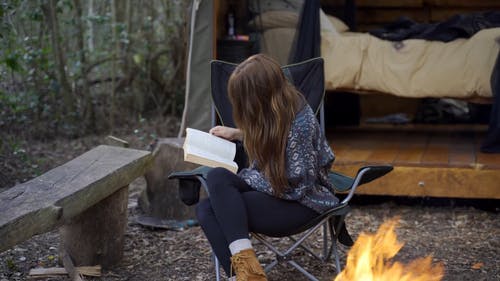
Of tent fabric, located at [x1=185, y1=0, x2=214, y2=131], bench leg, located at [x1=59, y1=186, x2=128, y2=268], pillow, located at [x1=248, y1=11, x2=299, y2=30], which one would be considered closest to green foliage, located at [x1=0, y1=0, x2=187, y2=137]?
tent fabric, located at [x1=185, y1=0, x2=214, y2=131]

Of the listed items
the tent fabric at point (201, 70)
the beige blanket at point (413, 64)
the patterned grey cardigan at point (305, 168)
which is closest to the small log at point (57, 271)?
the patterned grey cardigan at point (305, 168)

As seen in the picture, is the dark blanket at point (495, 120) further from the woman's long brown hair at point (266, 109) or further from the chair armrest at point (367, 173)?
the woman's long brown hair at point (266, 109)

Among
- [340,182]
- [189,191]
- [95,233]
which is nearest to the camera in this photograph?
[189,191]

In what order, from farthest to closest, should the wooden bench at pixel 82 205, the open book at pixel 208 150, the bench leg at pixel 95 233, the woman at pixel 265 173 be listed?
the bench leg at pixel 95 233, the open book at pixel 208 150, the woman at pixel 265 173, the wooden bench at pixel 82 205

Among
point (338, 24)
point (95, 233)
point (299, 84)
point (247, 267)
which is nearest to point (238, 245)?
point (247, 267)

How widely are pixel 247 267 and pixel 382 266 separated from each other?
0.73 meters

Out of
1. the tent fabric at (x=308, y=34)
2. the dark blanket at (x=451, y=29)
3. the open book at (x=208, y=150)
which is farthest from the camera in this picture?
the dark blanket at (x=451, y=29)

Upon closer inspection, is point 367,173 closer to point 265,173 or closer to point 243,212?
point 265,173

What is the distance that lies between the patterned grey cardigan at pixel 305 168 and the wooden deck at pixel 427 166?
141 cm

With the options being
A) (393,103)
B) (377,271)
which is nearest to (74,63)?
(393,103)

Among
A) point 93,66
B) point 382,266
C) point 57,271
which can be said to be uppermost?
point 93,66

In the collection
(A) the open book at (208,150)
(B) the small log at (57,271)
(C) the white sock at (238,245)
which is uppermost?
(A) the open book at (208,150)

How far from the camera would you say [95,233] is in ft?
10.8

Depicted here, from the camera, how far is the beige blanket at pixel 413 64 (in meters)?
4.51
